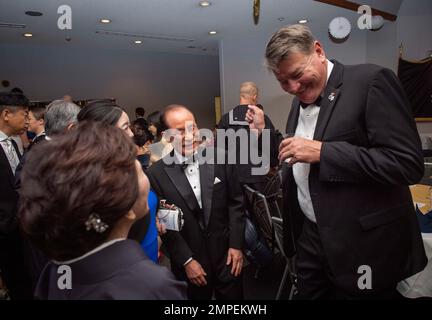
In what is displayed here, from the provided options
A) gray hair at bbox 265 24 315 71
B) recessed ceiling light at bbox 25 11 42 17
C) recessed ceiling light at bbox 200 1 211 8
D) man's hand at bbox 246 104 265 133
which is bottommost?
man's hand at bbox 246 104 265 133

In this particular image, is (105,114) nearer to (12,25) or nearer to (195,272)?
(195,272)

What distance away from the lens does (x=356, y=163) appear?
1037mm

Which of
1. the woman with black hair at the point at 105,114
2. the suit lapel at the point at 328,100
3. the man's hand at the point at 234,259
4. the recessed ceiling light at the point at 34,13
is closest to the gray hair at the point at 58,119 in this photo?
the woman with black hair at the point at 105,114

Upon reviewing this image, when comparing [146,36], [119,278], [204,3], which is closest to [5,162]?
[119,278]

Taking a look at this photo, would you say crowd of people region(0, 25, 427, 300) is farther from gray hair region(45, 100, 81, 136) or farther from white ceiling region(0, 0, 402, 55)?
white ceiling region(0, 0, 402, 55)

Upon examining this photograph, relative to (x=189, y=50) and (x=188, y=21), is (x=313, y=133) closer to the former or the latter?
(x=188, y=21)

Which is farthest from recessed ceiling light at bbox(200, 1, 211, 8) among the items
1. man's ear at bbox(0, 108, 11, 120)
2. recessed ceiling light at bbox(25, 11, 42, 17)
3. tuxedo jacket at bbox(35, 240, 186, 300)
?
tuxedo jacket at bbox(35, 240, 186, 300)

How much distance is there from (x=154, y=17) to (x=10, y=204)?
4470 mm

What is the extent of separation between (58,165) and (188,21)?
19.0 feet

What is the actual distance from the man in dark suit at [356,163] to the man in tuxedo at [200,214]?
1.73 ft

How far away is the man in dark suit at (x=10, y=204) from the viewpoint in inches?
79.3

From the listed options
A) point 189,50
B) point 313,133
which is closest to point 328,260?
point 313,133

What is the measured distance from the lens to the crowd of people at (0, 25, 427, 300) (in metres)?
0.68
